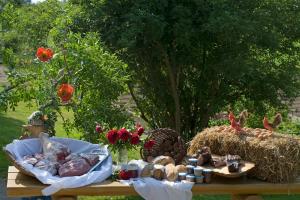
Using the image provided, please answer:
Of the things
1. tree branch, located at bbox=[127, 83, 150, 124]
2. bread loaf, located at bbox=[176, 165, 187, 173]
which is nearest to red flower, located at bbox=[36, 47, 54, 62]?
bread loaf, located at bbox=[176, 165, 187, 173]

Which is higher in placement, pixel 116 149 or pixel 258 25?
pixel 258 25

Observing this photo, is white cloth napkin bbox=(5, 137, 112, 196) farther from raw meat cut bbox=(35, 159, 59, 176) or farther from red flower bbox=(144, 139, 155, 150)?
red flower bbox=(144, 139, 155, 150)

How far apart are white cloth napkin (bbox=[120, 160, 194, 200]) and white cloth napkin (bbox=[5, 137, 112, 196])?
236mm

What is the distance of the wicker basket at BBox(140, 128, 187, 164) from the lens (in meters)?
4.37

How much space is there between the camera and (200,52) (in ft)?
27.5

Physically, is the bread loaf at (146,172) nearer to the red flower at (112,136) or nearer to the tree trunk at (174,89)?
the red flower at (112,136)

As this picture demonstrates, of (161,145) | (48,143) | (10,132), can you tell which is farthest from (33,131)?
(10,132)

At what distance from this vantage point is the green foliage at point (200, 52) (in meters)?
7.48

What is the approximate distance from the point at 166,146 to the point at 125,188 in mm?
753

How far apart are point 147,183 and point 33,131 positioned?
1284mm

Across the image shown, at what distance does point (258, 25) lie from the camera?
7527 mm

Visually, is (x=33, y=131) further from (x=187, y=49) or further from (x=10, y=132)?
(x=10, y=132)

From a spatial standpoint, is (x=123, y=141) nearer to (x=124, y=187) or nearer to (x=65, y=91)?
(x=124, y=187)

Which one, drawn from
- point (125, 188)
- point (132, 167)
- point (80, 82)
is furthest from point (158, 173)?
point (80, 82)
